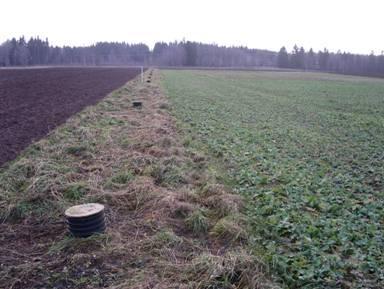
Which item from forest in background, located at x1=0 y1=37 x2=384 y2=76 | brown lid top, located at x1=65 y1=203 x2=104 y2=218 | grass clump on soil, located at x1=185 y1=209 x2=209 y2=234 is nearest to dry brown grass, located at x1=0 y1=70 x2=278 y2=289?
grass clump on soil, located at x1=185 y1=209 x2=209 y2=234

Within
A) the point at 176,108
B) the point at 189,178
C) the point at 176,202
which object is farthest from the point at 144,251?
the point at 176,108

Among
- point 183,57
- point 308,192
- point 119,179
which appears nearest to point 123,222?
point 119,179

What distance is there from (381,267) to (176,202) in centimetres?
330

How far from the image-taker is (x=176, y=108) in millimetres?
18031

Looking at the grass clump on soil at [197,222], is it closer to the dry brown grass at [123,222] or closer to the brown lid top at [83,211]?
the dry brown grass at [123,222]

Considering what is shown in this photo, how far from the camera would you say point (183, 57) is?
13125cm

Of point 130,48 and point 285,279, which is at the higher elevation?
point 130,48

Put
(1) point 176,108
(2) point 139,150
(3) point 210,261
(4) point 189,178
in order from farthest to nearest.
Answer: (1) point 176,108
(2) point 139,150
(4) point 189,178
(3) point 210,261

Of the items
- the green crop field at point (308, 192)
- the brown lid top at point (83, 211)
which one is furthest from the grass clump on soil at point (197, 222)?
the brown lid top at point (83, 211)

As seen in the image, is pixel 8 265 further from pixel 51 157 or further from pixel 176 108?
pixel 176 108

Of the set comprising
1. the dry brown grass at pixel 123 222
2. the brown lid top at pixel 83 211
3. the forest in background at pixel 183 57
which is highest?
the forest in background at pixel 183 57

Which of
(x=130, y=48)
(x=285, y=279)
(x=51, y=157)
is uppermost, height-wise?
(x=130, y=48)

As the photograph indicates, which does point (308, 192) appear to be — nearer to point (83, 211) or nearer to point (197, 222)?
point (197, 222)

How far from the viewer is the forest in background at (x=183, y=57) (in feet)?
422
